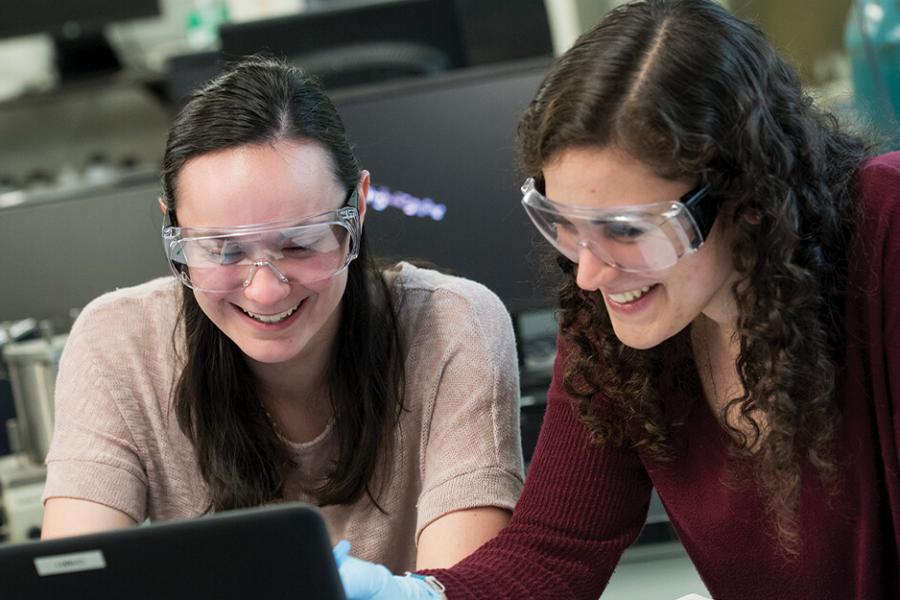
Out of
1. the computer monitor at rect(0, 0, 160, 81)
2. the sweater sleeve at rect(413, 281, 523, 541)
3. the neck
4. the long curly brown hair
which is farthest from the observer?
the computer monitor at rect(0, 0, 160, 81)

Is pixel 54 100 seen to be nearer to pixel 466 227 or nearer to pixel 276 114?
pixel 466 227

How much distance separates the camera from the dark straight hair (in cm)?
160

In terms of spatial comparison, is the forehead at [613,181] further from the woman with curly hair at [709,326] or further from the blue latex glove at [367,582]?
the blue latex glove at [367,582]

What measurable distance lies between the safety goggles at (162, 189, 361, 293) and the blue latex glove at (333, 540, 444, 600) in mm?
370

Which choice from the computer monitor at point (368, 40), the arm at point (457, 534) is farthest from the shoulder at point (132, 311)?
the computer monitor at point (368, 40)

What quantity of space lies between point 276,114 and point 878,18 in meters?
1.50

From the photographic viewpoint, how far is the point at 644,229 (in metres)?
1.17

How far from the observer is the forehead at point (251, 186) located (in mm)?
1468

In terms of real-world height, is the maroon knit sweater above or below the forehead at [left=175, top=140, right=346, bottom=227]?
below

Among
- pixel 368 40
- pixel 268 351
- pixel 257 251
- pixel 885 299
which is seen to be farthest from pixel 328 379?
pixel 368 40

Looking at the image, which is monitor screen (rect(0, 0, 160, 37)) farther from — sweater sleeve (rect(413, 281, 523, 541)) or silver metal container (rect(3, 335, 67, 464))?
sweater sleeve (rect(413, 281, 523, 541))

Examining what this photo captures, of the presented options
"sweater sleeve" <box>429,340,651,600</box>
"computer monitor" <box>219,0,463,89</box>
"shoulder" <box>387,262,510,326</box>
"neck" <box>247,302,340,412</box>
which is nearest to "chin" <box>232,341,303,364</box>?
"neck" <box>247,302,340,412</box>

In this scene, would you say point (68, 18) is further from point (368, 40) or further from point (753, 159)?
point (753, 159)

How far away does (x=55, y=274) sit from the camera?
2314 millimetres
